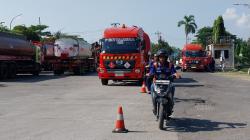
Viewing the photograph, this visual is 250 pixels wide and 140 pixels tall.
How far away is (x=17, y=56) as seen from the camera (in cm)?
3859

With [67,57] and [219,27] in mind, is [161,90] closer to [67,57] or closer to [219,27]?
[67,57]

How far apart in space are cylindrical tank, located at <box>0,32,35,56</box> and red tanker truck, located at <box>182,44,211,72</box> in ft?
53.0

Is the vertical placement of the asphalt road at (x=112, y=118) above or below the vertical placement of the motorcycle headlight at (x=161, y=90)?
below

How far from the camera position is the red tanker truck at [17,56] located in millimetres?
35219

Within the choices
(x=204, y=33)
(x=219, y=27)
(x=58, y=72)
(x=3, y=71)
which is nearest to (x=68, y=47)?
(x=58, y=72)

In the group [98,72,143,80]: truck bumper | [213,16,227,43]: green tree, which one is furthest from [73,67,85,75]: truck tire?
[213,16,227,43]: green tree

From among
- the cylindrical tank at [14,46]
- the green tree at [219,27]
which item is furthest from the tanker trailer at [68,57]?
the green tree at [219,27]

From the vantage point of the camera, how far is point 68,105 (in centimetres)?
1652

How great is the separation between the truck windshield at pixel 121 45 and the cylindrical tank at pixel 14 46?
1023 centimetres

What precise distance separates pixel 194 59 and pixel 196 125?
40477mm

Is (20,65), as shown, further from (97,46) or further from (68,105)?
(68,105)

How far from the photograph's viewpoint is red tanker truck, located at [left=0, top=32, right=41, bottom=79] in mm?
35219

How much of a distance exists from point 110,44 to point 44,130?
16.4m

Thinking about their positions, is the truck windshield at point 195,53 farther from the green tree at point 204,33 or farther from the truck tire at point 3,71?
→ the green tree at point 204,33
